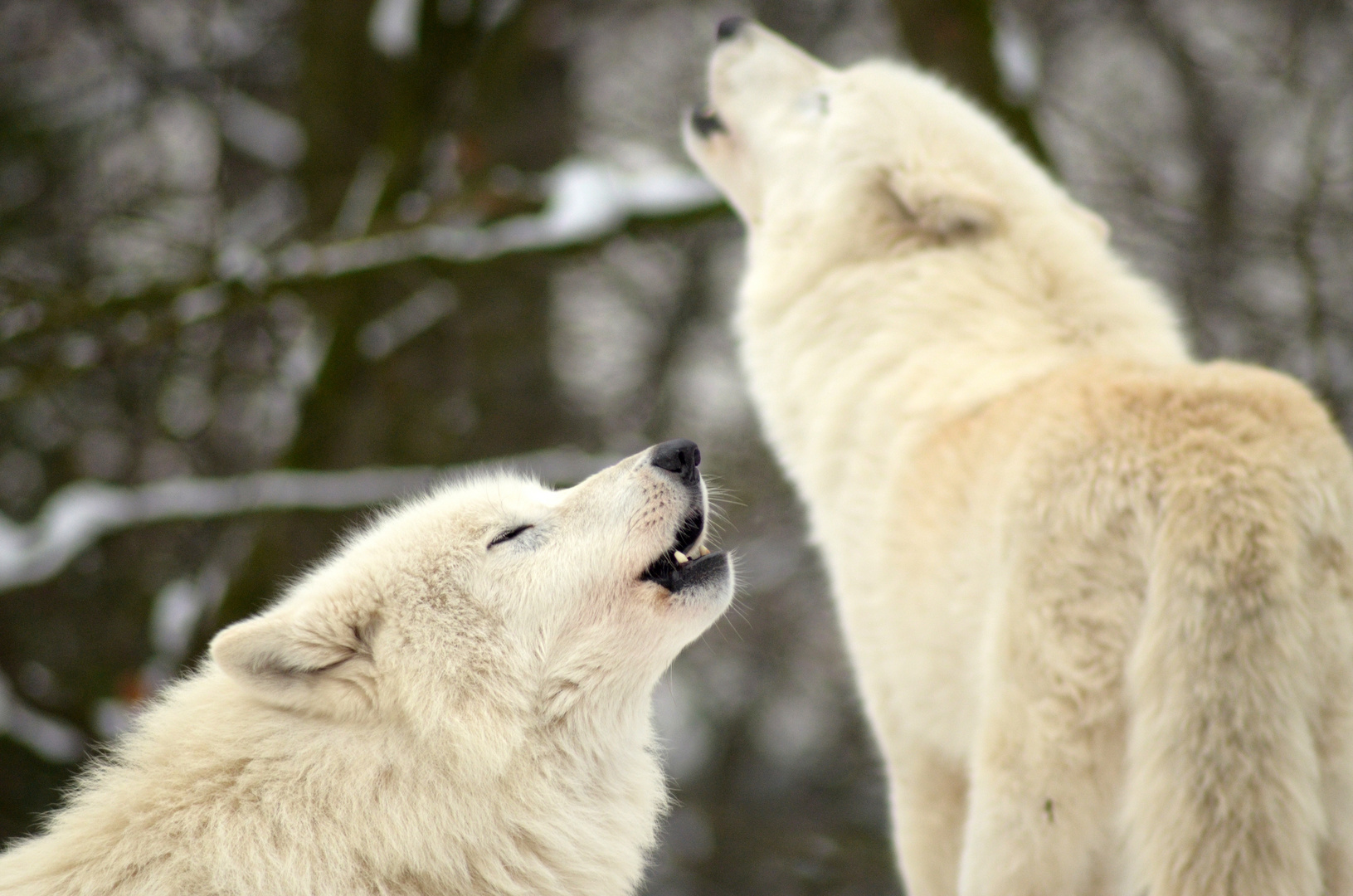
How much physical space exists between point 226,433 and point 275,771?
308 inches

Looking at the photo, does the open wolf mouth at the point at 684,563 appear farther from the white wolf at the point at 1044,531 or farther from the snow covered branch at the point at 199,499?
the snow covered branch at the point at 199,499

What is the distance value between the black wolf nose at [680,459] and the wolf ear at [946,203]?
1624 mm

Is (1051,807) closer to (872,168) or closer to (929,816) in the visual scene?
(929,816)

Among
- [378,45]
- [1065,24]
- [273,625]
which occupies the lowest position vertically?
[1065,24]

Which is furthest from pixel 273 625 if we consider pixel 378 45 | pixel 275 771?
pixel 378 45

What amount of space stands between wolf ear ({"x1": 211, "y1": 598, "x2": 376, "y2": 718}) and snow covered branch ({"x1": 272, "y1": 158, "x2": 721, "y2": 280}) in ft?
12.6

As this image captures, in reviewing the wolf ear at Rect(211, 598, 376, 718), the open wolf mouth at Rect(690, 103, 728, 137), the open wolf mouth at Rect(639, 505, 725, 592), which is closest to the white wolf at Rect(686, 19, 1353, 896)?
the open wolf mouth at Rect(690, 103, 728, 137)

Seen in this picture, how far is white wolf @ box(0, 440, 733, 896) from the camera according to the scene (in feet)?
7.11

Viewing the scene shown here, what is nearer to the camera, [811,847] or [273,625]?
[273,625]

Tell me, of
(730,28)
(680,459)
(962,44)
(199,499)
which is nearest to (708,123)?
(730,28)

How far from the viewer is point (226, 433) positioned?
9.42m

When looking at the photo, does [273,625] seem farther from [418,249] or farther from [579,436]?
[579,436]

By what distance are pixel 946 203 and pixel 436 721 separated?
2.50 metres

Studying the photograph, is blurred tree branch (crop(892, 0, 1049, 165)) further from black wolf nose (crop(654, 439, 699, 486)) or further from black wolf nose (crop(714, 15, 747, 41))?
black wolf nose (crop(654, 439, 699, 486))
